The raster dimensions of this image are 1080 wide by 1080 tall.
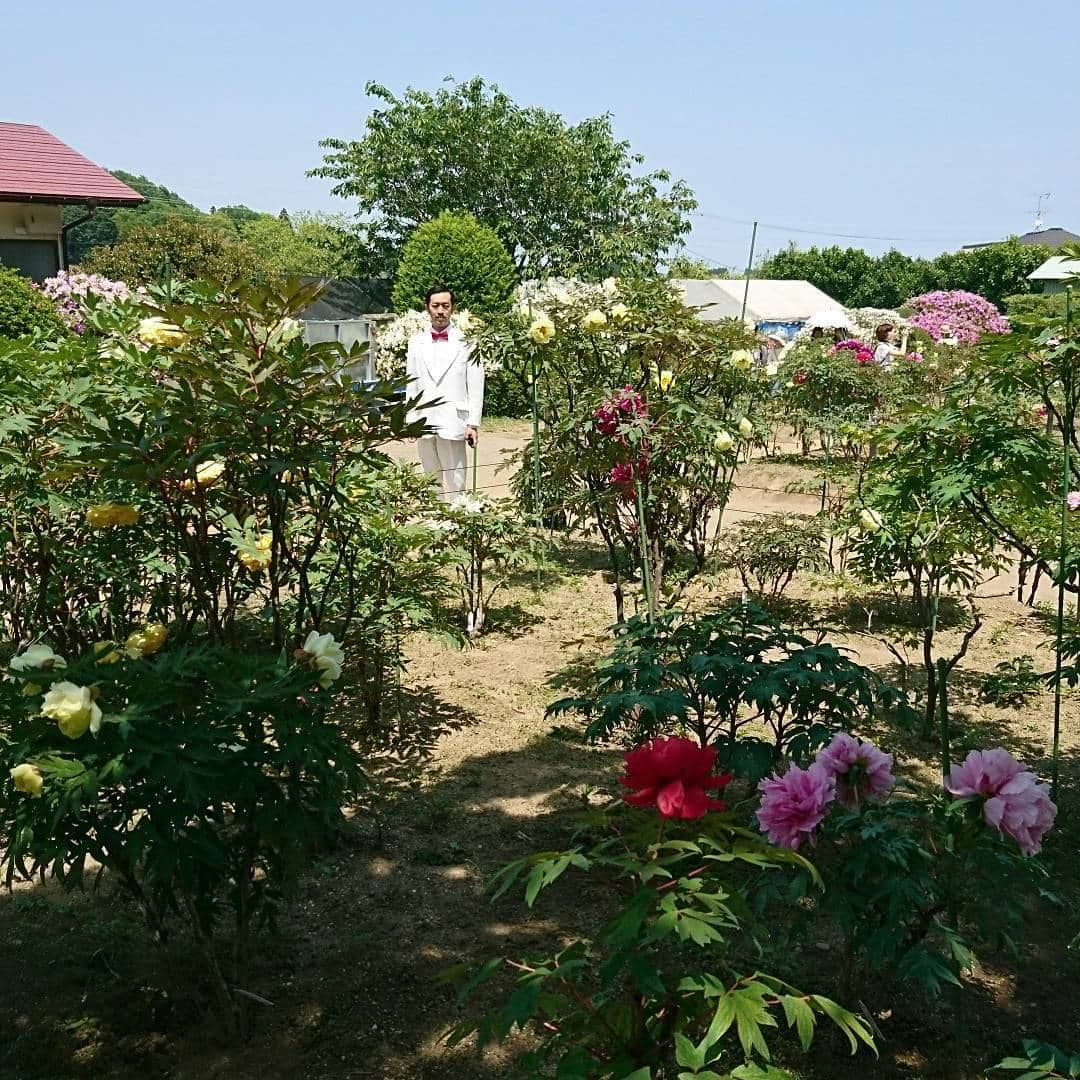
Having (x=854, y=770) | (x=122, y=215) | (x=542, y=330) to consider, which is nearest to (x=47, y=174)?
(x=542, y=330)

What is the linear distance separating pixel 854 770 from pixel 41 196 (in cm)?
1669

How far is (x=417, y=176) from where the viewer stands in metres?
24.5

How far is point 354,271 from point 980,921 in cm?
2522

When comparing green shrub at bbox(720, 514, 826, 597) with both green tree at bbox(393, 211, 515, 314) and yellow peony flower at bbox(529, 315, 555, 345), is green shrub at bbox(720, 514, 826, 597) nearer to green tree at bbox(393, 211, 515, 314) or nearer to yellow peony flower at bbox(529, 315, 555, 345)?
yellow peony flower at bbox(529, 315, 555, 345)

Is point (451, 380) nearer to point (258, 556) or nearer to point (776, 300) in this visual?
point (258, 556)

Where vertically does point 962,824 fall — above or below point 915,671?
above

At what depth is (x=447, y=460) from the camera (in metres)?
7.11

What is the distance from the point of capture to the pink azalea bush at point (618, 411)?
4.60 meters

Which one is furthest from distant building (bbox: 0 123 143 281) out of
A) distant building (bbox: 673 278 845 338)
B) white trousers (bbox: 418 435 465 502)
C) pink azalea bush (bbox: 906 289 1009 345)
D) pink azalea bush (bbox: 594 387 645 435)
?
distant building (bbox: 673 278 845 338)

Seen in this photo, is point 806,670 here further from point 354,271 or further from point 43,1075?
point 354,271

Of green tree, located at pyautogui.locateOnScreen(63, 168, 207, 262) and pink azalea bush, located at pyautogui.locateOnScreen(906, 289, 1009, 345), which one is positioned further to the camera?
green tree, located at pyautogui.locateOnScreen(63, 168, 207, 262)

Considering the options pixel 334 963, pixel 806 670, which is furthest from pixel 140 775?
pixel 806 670

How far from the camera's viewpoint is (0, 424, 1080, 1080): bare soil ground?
250 centimetres

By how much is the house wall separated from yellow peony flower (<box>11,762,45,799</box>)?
1635 cm
